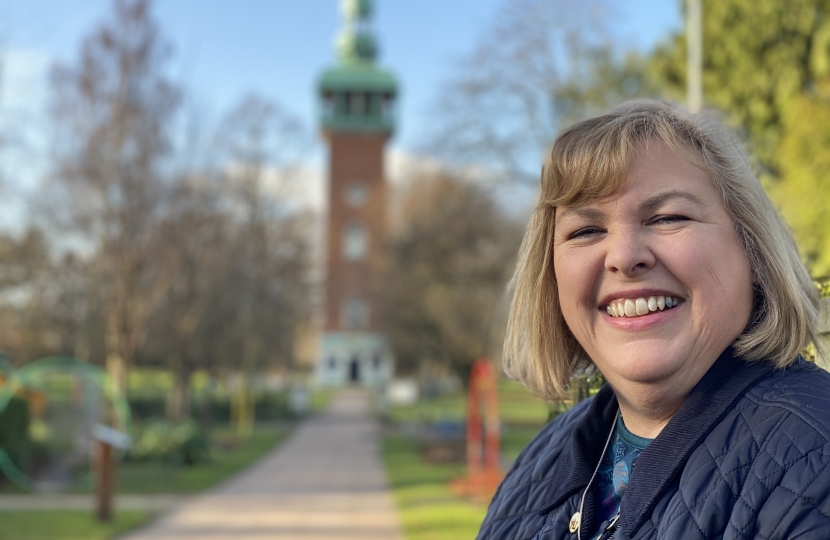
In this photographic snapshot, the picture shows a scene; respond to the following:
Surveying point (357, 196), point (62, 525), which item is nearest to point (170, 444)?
point (62, 525)

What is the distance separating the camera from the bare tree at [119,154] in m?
16.2

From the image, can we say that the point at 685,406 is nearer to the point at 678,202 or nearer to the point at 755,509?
the point at 755,509

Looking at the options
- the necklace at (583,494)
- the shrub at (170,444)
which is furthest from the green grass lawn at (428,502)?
the necklace at (583,494)

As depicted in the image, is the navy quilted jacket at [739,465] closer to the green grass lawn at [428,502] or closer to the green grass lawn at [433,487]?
the green grass lawn at [433,487]

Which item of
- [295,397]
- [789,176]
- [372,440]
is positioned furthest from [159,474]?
[295,397]

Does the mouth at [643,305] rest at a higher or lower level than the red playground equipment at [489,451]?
higher

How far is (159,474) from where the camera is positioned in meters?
16.3

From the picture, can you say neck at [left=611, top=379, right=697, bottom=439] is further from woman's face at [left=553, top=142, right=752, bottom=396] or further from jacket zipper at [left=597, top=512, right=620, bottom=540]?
jacket zipper at [left=597, top=512, right=620, bottom=540]

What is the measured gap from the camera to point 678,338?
159cm

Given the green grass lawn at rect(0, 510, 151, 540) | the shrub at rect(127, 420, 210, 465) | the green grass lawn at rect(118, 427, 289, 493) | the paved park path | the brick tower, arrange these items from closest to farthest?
the green grass lawn at rect(0, 510, 151, 540), the paved park path, the green grass lawn at rect(118, 427, 289, 493), the shrub at rect(127, 420, 210, 465), the brick tower

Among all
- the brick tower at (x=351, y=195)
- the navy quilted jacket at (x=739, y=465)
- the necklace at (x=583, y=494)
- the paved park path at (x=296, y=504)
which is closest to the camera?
the navy quilted jacket at (x=739, y=465)

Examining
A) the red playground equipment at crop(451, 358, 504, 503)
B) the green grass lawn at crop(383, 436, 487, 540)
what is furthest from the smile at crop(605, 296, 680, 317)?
the red playground equipment at crop(451, 358, 504, 503)

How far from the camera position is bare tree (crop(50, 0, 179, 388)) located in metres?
16.2

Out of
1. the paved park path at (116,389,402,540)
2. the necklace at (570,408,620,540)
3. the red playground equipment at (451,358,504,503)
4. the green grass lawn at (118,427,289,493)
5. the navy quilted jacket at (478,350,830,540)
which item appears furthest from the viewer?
the green grass lawn at (118,427,289,493)
